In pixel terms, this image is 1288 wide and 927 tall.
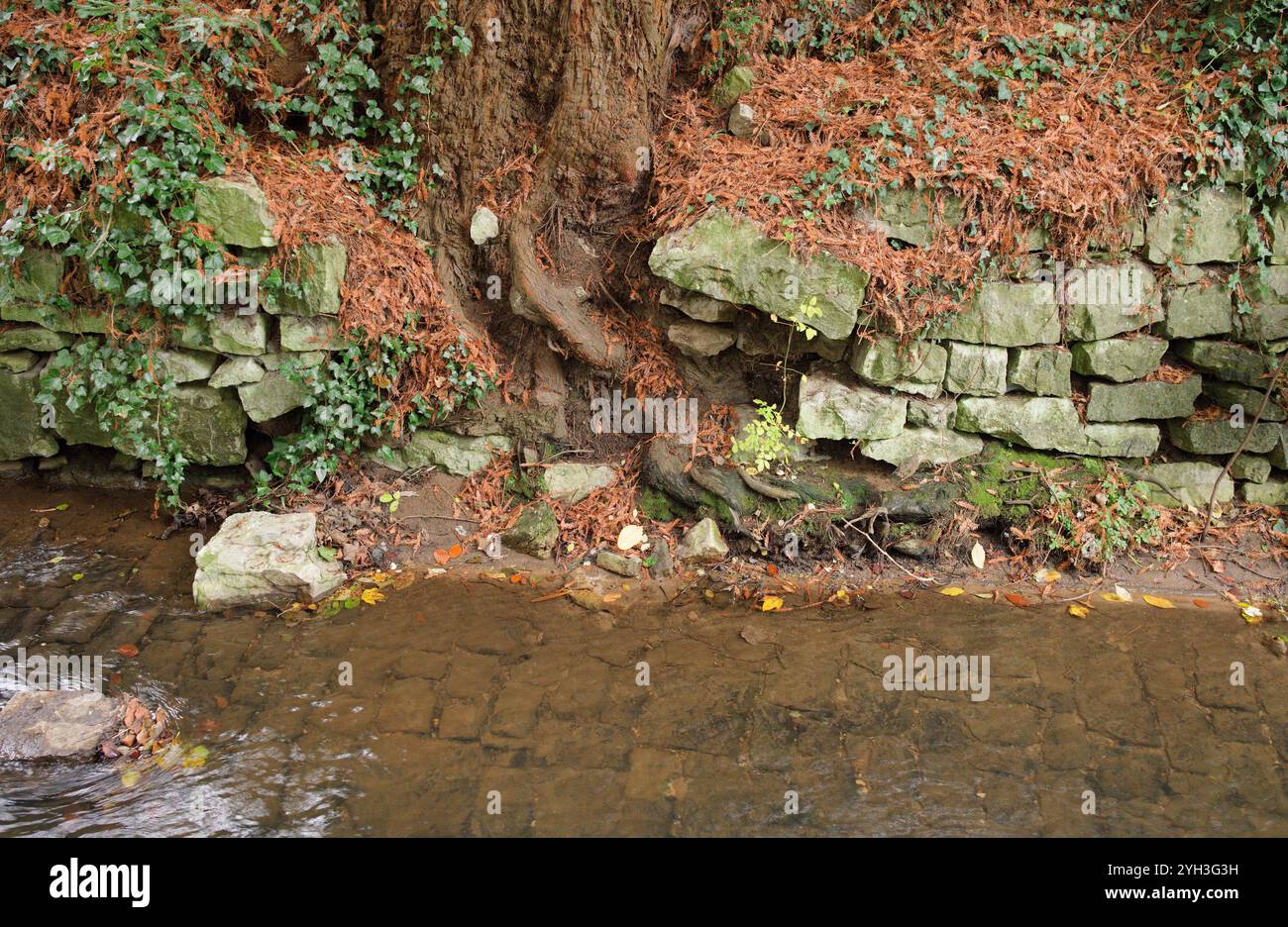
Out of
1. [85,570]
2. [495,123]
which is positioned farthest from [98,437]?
[495,123]

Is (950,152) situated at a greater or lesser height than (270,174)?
greater

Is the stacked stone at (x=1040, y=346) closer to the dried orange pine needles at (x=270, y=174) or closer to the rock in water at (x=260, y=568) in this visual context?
the dried orange pine needles at (x=270, y=174)

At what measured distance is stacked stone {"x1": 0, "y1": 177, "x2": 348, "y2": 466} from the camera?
5.12 metres

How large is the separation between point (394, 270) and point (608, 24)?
2.08m

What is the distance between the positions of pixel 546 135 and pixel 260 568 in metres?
3.25

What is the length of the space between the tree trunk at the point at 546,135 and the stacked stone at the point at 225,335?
37.5 inches

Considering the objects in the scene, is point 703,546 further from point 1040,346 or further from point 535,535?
point 1040,346

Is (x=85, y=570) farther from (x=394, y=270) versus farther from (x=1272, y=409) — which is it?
(x=1272, y=409)

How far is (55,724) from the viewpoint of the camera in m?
3.81

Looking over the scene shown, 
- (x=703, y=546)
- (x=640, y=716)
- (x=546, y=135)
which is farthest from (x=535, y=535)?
(x=546, y=135)

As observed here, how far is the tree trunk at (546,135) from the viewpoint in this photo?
5.42 meters

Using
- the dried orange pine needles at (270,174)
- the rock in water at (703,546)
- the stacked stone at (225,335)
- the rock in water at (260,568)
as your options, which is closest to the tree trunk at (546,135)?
the dried orange pine needles at (270,174)

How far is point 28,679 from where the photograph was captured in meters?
4.23

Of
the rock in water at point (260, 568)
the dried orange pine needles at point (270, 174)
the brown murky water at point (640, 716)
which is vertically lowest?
the brown murky water at point (640, 716)
